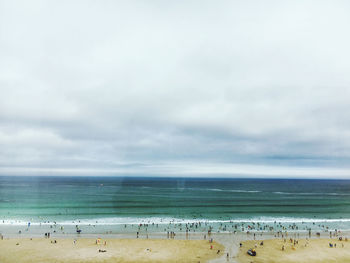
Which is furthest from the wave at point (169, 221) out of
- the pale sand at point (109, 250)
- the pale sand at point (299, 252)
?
the pale sand at point (299, 252)

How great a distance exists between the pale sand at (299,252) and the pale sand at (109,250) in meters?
5.45

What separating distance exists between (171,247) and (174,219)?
21882 millimetres

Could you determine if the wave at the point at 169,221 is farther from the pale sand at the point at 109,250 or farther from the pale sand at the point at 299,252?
the pale sand at the point at 299,252

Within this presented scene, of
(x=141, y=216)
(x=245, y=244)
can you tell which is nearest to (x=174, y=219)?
(x=141, y=216)

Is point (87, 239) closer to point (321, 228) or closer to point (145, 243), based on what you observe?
point (145, 243)

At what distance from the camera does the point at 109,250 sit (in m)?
37.8

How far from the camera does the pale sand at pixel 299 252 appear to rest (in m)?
35.2

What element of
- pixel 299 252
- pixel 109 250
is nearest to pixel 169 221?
pixel 109 250

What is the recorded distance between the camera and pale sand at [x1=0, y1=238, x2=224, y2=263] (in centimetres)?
3447

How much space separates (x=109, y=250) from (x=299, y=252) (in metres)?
28.9

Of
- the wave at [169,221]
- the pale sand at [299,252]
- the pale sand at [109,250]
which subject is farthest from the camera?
the wave at [169,221]

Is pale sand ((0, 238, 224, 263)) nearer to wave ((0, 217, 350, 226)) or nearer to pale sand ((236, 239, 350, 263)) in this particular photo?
pale sand ((236, 239, 350, 263))

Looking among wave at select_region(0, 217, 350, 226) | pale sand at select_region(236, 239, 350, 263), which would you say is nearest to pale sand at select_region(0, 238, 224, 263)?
pale sand at select_region(236, 239, 350, 263)

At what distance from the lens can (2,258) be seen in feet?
112
